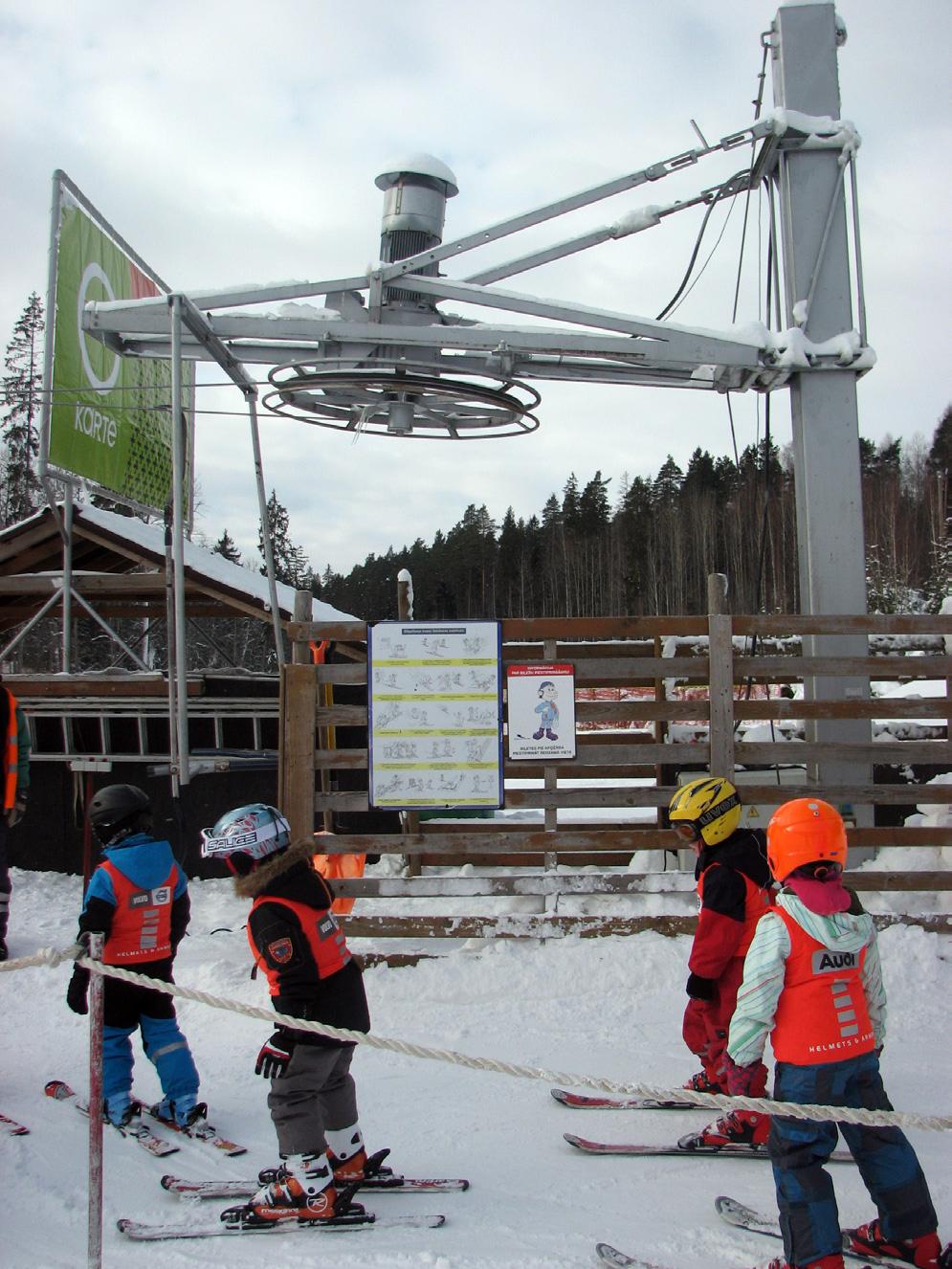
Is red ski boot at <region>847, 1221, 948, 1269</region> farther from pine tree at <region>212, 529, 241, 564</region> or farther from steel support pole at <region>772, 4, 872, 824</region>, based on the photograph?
pine tree at <region>212, 529, 241, 564</region>

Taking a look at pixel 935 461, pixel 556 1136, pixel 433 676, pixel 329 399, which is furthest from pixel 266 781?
pixel 935 461

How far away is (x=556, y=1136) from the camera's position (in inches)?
182

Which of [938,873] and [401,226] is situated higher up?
[401,226]

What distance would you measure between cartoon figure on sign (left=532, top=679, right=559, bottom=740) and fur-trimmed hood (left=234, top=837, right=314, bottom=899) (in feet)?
9.62

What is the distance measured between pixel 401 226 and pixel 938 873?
219 inches

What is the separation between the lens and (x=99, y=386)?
10.9m

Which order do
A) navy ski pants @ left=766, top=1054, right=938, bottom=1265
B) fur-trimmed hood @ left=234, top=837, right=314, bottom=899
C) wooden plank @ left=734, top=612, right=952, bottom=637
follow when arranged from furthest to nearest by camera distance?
1. wooden plank @ left=734, top=612, right=952, bottom=637
2. fur-trimmed hood @ left=234, top=837, right=314, bottom=899
3. navy ski pants @ left=766, top=1054, right=938, bottom=1265

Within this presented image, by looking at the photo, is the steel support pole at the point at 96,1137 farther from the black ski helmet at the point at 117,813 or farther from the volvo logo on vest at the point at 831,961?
the volvo logo on vest at the point at 831,961

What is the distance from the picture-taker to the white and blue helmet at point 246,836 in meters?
4.05

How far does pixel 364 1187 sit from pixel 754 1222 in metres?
1.54

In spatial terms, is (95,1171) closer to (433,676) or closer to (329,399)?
(433,676)

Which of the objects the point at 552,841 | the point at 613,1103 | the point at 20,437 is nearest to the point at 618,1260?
the point at 613,1103

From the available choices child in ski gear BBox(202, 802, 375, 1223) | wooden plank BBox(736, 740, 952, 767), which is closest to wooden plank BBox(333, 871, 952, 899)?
wooden plank BBox(736, 740, 952, 767)

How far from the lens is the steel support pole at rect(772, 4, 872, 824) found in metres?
7.43
